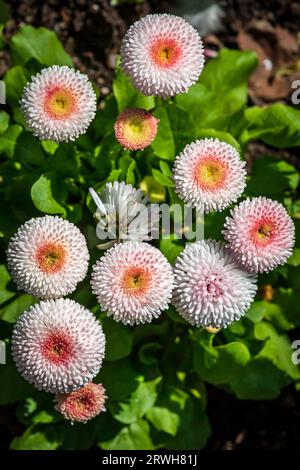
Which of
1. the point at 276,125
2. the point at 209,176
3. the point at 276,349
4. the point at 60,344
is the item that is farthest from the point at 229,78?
the point at 60,344

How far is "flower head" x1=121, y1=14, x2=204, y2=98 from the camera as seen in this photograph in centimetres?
170

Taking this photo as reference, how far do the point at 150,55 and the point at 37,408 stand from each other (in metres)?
1.17

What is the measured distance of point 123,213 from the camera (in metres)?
1.80

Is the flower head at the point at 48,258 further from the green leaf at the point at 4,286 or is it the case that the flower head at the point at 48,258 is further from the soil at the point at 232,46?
the soil at the point at 232,46

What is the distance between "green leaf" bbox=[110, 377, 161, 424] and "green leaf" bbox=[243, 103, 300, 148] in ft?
2.80

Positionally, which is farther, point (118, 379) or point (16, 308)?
point (118, 379)

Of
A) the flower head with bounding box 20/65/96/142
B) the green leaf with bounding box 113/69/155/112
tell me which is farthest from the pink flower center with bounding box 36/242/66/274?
the green leaf with bounding box 113/69/155/112

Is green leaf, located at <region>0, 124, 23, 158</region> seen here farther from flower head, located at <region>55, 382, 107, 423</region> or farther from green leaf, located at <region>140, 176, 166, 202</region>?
flower head, located at <region>55, 382, 107, 423</region>

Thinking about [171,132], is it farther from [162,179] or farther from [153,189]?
[153,189]

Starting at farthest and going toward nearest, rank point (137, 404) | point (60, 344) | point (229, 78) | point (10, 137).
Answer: point (229, 78) → point (137, 404) → point (10, 137) → point (60, 344)

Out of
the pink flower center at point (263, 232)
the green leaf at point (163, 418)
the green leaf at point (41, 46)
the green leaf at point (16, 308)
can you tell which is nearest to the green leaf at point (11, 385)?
the green leaf at point (16, 308)

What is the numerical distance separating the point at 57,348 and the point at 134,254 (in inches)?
11.7

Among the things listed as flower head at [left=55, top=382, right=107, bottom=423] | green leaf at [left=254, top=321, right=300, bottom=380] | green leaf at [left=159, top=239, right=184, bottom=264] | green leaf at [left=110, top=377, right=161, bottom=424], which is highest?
green leaf at [left=159, top=239, right=184, bottom=264]
